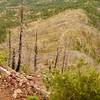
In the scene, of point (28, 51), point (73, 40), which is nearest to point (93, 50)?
point (73, 40)

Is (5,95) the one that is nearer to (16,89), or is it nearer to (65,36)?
(16,89)

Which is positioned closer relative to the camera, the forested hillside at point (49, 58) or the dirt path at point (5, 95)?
the forested hillside at point (49, 58)

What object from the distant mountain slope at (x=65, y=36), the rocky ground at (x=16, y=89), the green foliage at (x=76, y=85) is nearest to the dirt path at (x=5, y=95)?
the rocky ground at (x=16, y=89)

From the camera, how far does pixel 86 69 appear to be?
60.5ft

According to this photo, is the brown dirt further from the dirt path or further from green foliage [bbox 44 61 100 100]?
green foliage [bbox 44 61 100 100]

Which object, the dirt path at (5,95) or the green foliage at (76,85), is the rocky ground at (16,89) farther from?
the green foliage at (76,85)

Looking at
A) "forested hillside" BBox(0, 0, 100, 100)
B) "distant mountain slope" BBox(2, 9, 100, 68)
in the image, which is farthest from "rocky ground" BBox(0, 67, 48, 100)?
"distant mountain slope" BBox(2, 9, 100, 68)

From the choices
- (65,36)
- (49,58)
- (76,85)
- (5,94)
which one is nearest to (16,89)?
(5,94)

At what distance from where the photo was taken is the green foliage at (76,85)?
17.5 metres

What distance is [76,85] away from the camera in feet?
58.0

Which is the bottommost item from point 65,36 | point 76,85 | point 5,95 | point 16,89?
point 65,36

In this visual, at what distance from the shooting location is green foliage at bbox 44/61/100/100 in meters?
17.5

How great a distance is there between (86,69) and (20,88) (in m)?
3.45

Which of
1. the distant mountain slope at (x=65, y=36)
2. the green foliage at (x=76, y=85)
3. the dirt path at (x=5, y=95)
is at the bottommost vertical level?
the distant mountain slope at (x=65, y=36)
